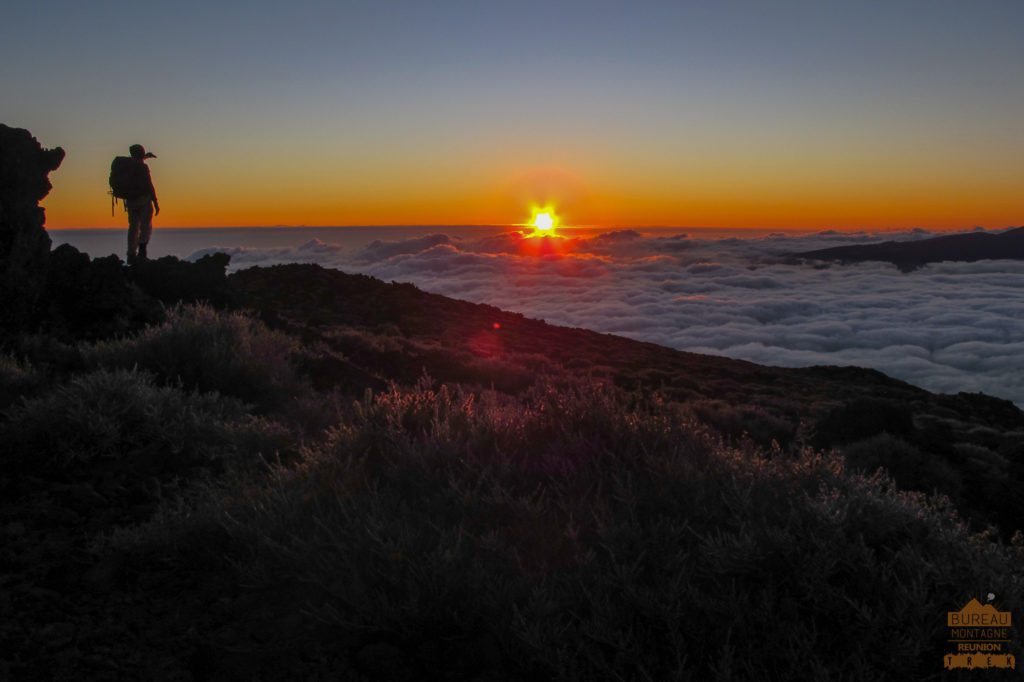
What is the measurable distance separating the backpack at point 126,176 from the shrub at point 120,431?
345 inches

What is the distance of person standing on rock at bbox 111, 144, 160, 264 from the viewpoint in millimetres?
12789

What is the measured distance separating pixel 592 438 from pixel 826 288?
19740 centimetres

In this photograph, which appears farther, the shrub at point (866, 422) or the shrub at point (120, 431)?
the shrub at point (866, 422)

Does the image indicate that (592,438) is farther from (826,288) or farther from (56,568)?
(826,288)

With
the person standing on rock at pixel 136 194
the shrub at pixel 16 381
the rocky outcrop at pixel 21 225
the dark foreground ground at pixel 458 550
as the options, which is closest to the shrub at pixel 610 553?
the dark foreground ground at pixel 458 550

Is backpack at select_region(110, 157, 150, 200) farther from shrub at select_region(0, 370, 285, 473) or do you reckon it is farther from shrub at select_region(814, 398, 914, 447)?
shrub at select_region(814, 398, 914, 447)

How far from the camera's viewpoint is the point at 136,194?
13.0m

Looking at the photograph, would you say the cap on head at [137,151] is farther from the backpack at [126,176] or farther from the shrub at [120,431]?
the shrub at [120,431]

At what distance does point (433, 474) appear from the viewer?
3.59m

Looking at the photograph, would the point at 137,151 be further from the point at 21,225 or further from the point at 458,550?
the point at 458,550

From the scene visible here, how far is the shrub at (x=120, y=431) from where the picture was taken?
4.48 metres

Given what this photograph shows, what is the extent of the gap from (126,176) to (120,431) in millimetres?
9670

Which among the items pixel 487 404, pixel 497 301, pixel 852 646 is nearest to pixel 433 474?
pixel 487 404

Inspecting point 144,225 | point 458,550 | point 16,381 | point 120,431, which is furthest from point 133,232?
point 458,550
